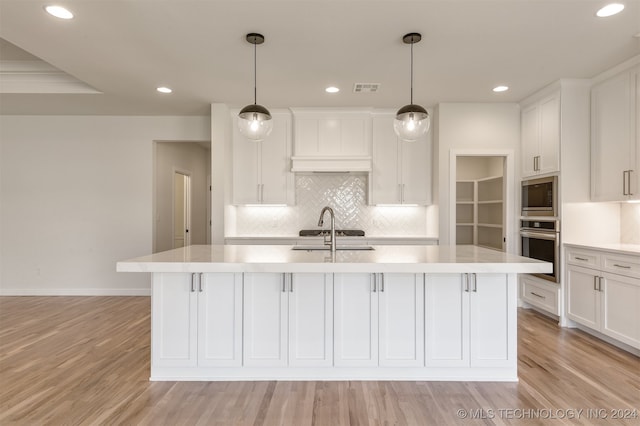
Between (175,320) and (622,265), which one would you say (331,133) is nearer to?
(175,320)

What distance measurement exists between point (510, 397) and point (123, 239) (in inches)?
198

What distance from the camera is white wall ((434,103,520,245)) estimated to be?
14.8 ft

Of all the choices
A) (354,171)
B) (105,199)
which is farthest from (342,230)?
(105,199)

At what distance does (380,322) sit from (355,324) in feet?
0.56

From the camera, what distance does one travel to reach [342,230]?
511 centimetres

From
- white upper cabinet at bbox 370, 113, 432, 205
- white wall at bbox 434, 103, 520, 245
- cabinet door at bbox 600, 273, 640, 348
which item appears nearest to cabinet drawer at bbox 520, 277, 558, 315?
cabinet door at bbox 600, 273, 640, 348

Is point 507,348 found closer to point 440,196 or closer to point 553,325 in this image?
point 553,325

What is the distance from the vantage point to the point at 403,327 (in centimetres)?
248

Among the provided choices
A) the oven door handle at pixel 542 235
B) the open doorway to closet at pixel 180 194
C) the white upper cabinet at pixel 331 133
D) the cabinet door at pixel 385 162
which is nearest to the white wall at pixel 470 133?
the cabinet door at pixel 385 162

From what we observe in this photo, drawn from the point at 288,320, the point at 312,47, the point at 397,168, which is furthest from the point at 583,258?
the point at 312,47

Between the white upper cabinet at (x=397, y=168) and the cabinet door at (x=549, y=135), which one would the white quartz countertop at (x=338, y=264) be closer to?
the cabinet door at (x=549, y=135)

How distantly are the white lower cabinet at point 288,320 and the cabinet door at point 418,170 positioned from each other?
2721mm

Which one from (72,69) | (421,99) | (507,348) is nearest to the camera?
(507,348)

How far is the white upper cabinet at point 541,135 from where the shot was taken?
387 centimetres
